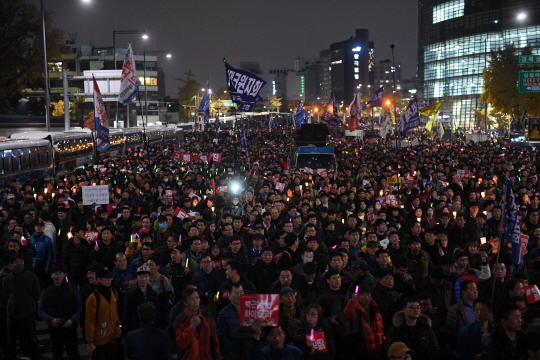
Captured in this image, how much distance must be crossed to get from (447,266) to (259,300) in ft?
10.4

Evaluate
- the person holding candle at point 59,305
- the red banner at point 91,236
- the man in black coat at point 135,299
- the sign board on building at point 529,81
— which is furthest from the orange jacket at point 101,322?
the sign board on building at point 529,81

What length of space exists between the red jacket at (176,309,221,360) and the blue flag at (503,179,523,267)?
11.9 ft

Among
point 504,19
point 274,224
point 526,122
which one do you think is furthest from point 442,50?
point 274,224

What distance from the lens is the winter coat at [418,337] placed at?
5176mm

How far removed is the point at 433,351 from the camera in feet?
16.9

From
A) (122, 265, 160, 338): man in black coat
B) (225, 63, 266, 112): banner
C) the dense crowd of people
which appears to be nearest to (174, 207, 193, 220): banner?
the dense crowd of people

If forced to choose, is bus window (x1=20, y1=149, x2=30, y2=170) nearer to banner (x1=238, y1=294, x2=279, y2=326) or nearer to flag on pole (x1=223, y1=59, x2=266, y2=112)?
flag on pole (x1=223, y1=59, x2=266, y2=112)

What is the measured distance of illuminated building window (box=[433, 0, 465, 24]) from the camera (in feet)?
289

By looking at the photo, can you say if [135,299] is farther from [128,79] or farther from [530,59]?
[530,59]

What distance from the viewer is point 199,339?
5277 millimetres

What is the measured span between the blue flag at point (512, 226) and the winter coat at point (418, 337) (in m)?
1.90

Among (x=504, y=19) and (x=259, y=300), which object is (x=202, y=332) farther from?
(x=504, y=19)

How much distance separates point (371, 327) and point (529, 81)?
71.2 feet

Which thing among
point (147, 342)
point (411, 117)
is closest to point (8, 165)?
point (411, 117)
